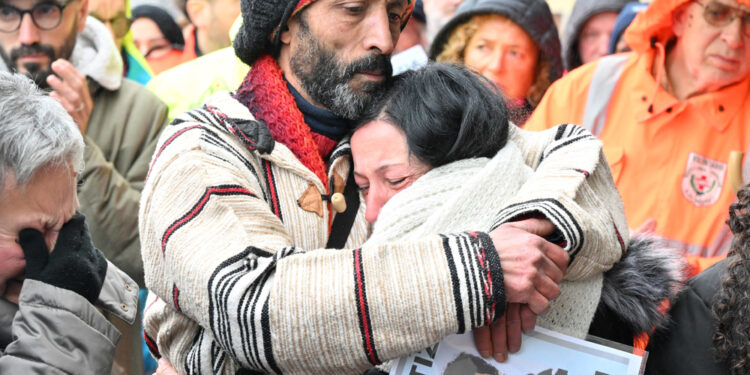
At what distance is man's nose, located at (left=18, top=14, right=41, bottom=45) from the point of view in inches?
141

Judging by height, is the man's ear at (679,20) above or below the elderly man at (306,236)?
above

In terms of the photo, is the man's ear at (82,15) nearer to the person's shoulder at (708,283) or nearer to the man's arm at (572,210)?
the man's arm at (572,210)

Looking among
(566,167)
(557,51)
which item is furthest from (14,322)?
(557,51)

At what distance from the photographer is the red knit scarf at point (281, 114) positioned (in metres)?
2.29

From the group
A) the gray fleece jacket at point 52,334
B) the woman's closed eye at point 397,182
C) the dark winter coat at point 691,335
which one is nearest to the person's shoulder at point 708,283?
the dark winter coat at point 691,335

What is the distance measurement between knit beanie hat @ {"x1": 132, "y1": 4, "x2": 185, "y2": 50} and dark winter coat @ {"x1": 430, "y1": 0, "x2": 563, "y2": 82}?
88.1 inches

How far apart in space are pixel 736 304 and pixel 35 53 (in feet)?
9.42

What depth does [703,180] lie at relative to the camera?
360 centimetres

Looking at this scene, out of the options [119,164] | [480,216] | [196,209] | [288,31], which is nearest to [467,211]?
[480,216]

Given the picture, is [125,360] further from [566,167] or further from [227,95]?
[566,167]

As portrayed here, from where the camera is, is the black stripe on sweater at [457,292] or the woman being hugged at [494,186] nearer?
the black stripe on sweater at [457,292]

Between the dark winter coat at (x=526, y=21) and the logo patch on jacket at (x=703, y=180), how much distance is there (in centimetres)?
112

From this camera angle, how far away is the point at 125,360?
2.94 metres

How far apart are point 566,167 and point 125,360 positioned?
5.38 feet
